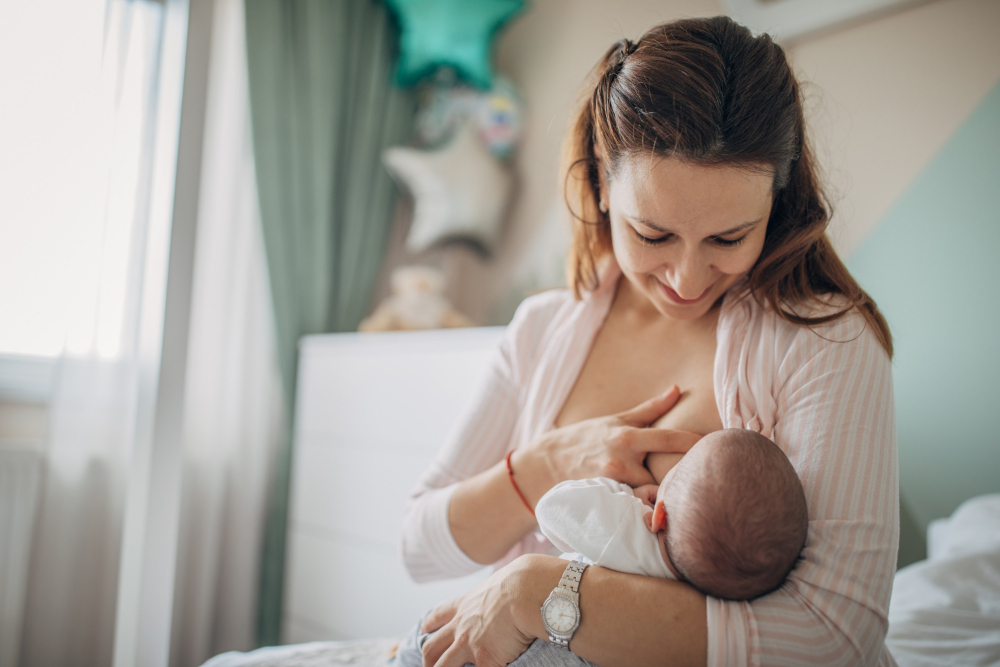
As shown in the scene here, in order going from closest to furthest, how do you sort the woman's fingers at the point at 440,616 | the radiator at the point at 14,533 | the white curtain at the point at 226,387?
the woman's fingers at the point at 440,616 → the radiator at the point at 14,533 → the white curtain at the point at 226,387

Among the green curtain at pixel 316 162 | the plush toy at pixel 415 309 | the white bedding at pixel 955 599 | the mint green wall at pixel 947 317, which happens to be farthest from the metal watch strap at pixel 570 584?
the green curtain at pixel 316 162

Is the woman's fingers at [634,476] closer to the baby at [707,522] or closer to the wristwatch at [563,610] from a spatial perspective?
the baby at [707,522]

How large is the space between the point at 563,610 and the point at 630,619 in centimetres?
7

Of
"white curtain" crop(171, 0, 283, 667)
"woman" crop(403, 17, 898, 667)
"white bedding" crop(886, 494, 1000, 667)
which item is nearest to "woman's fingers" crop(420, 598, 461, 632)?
"woman" crop(403, 17, 898, 667)

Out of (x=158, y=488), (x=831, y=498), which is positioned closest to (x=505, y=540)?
(x=831, y=498)

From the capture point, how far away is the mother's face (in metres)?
0.75

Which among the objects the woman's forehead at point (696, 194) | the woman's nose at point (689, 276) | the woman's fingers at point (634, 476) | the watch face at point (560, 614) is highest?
the woman's forehead at point (696, 194)

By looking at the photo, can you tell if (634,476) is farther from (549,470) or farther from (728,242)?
(728,242)

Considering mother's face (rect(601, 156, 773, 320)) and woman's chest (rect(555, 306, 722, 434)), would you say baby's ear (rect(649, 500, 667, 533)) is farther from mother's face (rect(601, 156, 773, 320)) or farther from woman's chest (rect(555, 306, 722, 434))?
mother's face (rect(601, 156, 773, 320))

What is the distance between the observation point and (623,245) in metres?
0.88

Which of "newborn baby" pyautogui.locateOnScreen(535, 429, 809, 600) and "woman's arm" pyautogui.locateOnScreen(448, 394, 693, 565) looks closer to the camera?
"newborn baby" pyautogui.locateOnScreen(535, 429, 809, 600)

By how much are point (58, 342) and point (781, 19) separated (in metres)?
2.08

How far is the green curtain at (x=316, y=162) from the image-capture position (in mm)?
2121

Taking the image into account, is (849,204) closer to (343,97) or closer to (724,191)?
(724,191)
